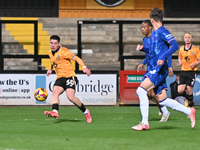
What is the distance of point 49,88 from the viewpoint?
13195mm

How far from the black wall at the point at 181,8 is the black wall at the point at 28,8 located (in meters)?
5.84

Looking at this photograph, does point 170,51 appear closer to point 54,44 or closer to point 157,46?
point 157,46

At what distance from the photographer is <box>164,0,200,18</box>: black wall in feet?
72.7

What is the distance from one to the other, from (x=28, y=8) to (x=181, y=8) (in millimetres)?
7980

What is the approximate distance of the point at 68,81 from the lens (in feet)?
27.3

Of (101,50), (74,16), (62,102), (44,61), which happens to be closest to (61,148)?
(62,102)

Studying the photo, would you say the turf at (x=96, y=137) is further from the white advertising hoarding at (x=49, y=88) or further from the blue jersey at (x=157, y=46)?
the white advertising hoarding at (x=49, y=88)

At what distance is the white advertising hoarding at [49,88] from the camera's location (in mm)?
13180

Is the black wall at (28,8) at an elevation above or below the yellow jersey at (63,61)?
above

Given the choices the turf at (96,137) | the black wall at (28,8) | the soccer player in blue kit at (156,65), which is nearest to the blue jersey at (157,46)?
the soccer player in blue kit at (156,65)

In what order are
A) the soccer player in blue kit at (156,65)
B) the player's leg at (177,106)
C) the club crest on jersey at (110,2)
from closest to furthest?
the soccer player in blue kit at (156,65)
the player's leg at (177,106)
the club crest on jersey at (110,2)

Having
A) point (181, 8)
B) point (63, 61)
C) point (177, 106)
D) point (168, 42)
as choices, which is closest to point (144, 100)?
point (177, 106)

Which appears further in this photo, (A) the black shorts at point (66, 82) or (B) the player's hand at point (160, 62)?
(A) the black shorts at point (66, 82)

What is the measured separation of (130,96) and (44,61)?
529 centimetres
